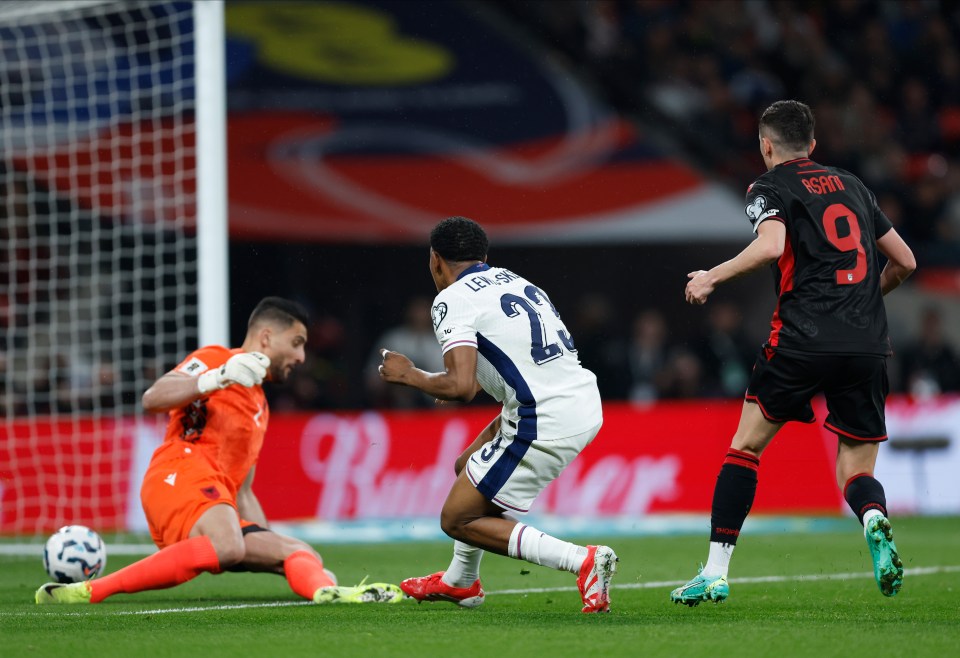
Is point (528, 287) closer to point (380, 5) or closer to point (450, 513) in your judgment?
point (450, 513)

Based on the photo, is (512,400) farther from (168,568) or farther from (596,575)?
(168,568)

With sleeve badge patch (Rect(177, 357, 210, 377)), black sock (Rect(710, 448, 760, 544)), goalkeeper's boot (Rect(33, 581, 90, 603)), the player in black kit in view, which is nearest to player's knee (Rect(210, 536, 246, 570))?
goalkeeper's boot (Rect(33, 581, 90, 603))

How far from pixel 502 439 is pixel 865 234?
1.78 metres

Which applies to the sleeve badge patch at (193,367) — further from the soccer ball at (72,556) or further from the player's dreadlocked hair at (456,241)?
the player's dreadlocked hair at (456,241)

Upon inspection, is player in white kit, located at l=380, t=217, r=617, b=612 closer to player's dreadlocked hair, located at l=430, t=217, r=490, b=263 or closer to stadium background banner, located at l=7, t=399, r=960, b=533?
player's dreadlocked hair, located at l=430, t=217, r=490, b=263

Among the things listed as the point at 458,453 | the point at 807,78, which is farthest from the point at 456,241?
the point at 807,78

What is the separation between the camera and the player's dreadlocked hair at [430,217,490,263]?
19.2 feet

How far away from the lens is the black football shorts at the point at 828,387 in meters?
5.66

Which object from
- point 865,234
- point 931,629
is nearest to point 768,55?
point 865,234

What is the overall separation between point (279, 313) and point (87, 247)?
805cm

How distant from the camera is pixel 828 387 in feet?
19.0

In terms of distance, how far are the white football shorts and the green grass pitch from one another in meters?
0.51

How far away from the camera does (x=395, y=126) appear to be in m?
16.9

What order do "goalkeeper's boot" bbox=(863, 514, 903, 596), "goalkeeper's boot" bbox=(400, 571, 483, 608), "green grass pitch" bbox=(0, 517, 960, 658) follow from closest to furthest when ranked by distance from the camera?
"green grass pitch" bbox=(0, 517, 960, 658) → "goalkeeper's boot" bbox=(863, 514, 903, 596) → "goalkeeper's boot" bbox=(400, 571, 483, 608)
